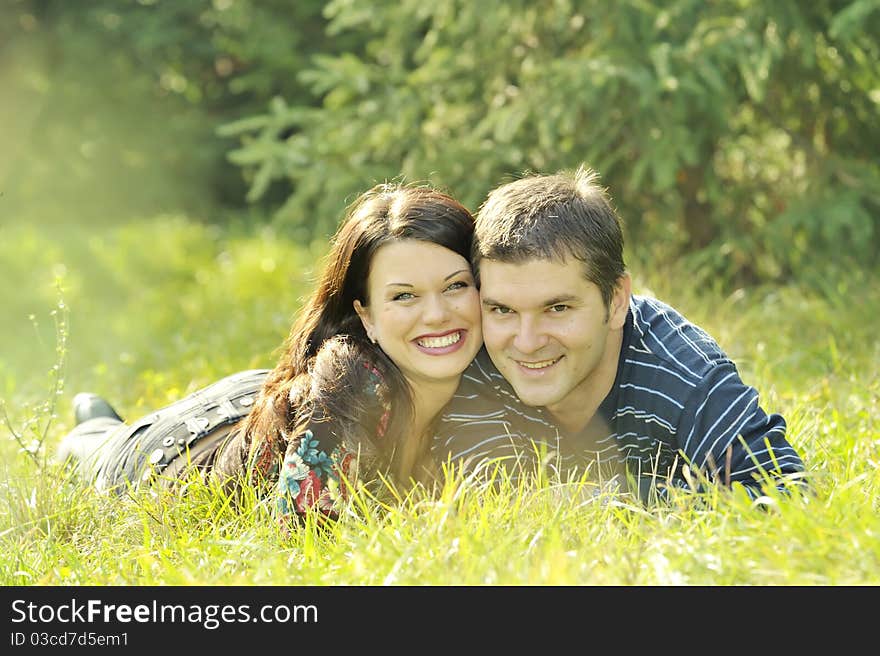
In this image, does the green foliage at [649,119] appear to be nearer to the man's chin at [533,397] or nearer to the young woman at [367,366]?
the young woman at [367,366]

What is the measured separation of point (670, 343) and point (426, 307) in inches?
29.3

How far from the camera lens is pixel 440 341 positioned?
10.6 feet

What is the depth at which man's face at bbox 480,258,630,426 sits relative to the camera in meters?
3.06

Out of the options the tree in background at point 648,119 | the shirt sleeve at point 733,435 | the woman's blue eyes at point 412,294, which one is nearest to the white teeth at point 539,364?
the woman's blue eyes at point 412,294

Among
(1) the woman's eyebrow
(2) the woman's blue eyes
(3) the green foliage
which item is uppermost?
(3) the green foliage

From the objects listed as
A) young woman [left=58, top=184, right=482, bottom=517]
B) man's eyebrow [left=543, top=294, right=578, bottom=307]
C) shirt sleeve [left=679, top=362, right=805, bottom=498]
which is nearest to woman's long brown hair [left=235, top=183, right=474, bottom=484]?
young woman [left=58, top=184, right=482, bottom=517]

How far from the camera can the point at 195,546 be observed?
2.87m

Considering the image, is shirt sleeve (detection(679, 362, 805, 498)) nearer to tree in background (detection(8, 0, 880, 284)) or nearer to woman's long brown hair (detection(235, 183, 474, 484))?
woman's long brown hair (detection(235, 183, 474, 484))

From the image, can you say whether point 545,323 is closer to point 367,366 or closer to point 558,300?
point 558,300

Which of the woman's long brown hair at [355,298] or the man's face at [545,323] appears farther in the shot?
the woman's long brown hair at [355,298]

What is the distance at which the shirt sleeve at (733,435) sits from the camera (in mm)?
2875

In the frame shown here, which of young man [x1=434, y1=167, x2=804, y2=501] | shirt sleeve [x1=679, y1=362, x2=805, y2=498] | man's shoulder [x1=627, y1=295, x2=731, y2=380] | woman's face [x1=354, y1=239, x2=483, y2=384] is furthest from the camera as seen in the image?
woman's face [x1=354, y1=239, x2=483, y2=384]
